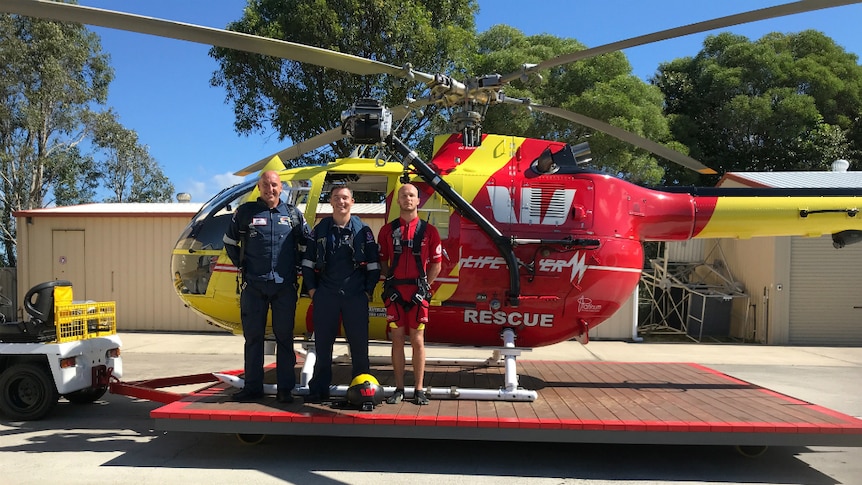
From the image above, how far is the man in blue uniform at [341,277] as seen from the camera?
16.6ft

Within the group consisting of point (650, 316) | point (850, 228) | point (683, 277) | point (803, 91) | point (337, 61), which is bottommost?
point (650, 316)

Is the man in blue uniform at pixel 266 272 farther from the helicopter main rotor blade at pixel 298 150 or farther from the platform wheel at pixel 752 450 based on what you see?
the platform wheel at pixel 752 450

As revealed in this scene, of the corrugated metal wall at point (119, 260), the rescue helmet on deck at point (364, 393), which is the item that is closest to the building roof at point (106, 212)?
the corrugated metal wall at point (119, 260)

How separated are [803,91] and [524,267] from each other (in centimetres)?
2521

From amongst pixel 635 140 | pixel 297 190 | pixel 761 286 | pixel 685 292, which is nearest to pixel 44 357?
pixel 297 190

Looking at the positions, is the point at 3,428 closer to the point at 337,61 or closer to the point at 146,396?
the point at 146,396

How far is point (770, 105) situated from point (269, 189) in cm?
2500

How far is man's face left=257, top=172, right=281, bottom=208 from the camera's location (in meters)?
5.23

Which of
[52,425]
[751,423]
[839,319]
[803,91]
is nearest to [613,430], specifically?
[751,423]

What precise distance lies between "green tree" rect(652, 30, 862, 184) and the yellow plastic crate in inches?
909

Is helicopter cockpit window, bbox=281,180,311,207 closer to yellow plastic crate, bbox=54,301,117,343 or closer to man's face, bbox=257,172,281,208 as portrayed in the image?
man's face, bbox=257,172,281,208

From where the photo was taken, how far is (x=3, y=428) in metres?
5.87

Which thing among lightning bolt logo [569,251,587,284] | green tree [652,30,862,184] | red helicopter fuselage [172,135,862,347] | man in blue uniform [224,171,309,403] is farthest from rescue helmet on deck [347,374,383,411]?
green tree [652,30,862,184]

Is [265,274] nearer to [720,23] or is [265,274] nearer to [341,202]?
[341,202]
